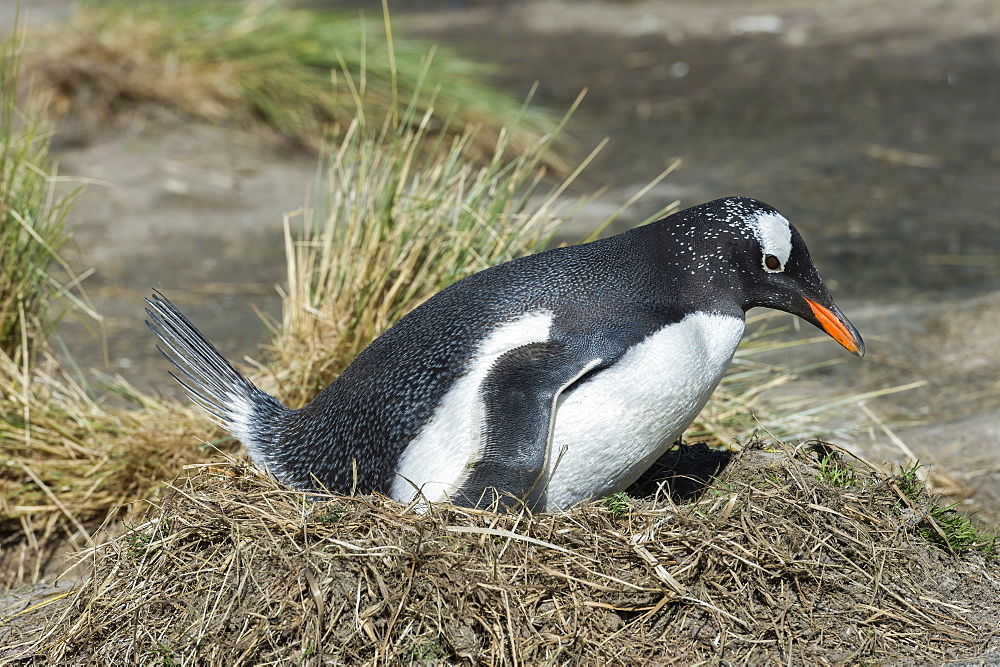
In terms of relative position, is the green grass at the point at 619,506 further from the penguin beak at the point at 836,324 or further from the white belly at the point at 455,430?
the penguin beak at the point at 836,324

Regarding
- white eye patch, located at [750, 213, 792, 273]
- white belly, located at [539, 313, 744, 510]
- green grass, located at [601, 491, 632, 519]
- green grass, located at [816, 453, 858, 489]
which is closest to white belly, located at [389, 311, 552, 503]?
white belly, located at [539, 313, 744, 510]

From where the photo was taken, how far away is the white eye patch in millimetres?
2586

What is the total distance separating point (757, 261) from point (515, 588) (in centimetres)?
97

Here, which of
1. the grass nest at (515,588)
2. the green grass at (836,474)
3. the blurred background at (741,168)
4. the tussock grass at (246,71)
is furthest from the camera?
the tussock grass at (246,71)

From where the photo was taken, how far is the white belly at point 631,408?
2459 millimetres

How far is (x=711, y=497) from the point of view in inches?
107

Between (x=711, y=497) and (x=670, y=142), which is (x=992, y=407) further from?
(x=670, y=142)

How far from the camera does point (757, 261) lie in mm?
2613

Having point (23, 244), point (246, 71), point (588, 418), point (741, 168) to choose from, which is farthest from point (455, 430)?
point (246, 71)

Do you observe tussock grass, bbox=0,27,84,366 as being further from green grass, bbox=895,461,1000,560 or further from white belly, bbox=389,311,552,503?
green grass, bbox=895,461,1000,560

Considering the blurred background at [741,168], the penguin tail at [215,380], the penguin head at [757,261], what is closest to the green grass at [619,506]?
the penguin head at [757,261]

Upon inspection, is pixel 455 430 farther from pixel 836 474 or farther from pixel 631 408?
pixel 836 474

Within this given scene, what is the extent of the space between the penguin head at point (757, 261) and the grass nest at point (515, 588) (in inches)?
17.6

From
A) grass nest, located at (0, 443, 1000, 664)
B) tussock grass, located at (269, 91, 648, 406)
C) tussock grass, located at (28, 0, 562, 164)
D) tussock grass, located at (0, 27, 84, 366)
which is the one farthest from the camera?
tussock grass, located at (28, 0, 562, 164)
